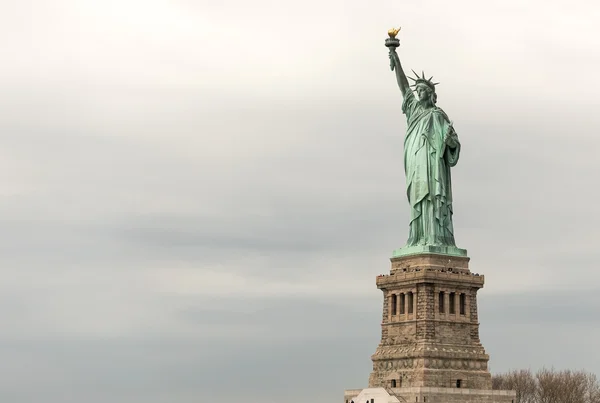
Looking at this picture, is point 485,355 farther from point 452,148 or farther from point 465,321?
point 452,148

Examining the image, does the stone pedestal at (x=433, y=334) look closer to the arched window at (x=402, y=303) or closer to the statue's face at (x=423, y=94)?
the arched window at (x=402, y=303)

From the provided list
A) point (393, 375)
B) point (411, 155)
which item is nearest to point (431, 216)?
point (411, 155)

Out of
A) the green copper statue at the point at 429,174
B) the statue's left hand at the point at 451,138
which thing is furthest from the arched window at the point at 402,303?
the statue's left hand at the point at 451,138

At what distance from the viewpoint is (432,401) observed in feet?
257

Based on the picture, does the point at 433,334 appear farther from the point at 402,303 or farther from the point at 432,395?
the point at 432,395

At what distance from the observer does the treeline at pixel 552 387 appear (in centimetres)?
9838

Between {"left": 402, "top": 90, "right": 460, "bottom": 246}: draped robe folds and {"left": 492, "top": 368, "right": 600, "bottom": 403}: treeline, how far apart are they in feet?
63.0

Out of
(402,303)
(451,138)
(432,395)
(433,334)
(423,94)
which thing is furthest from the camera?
(423,94)

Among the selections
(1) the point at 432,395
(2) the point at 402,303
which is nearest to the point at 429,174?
(2) the point at 402,303

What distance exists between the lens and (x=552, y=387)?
98.8 metres

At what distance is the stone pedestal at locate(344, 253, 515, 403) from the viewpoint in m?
80.1

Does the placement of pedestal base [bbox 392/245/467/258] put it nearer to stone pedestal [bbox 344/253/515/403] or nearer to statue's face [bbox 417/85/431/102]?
stone pedestal [bbox 344/253/515/403]

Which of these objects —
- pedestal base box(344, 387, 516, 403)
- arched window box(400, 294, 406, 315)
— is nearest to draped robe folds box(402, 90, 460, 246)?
arched window box(400, 294, 406, 315)

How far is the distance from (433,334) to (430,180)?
899cm
